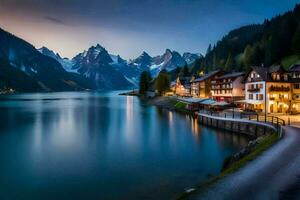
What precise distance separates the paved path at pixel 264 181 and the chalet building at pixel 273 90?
4835 cm

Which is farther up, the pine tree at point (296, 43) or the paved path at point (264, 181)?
the pine tree at point (296, 43)

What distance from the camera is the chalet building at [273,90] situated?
71.9m

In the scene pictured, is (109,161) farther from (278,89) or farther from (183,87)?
(183,87)

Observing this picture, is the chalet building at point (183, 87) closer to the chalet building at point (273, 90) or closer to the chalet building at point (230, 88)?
the chalet building at point (230, 88)

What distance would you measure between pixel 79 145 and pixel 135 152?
12763mm

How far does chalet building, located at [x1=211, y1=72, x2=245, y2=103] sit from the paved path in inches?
2856

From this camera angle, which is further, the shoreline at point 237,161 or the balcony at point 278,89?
the balcony at point 278,89

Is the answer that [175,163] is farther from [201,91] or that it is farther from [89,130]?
[201,91]

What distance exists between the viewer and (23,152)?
147 ft

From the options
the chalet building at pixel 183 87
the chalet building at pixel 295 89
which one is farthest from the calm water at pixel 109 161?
the chalet building at pixel 183 87

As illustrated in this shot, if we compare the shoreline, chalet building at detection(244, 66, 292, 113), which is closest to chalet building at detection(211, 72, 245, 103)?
chalet building at detection(244, 66, 292, 113)

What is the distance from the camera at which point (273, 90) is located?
7188cm

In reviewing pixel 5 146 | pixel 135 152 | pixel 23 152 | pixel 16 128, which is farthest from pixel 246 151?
pixel 16 128

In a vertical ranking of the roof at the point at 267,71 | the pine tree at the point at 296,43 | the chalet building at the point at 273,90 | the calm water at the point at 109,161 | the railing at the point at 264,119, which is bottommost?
the calm water at the point at 109,161
